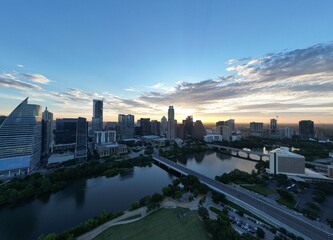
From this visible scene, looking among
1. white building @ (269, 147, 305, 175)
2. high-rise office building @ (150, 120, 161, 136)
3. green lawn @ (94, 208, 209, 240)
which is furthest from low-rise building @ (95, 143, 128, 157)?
high-rise office building @ (150, 120, 161, 136)

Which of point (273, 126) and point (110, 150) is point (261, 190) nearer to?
point (110, 150)

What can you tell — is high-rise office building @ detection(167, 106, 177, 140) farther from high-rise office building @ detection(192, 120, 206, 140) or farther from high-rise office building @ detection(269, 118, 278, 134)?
high-rise office building @ detection(269, 118, 278, 134)

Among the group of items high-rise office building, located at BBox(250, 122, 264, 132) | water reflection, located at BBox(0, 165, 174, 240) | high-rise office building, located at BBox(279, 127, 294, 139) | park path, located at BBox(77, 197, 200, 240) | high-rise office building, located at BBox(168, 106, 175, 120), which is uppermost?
high-rise office building, located at BBox(168, 106, 175, 120)

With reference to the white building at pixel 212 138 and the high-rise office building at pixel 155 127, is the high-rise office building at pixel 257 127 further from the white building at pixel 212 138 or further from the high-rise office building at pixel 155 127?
the high-rise office building at pixel 155 127

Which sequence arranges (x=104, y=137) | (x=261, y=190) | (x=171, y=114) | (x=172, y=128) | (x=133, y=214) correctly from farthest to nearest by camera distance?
(x=171, y=114)
(x=172, y=128)
(x=104, y=137)
(x=261, y=190)
(x=133, y=214)

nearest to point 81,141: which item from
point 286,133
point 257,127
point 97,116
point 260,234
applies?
point 97,116

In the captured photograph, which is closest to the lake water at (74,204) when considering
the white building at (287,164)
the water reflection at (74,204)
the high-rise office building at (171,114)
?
the water reflection at (74,204)
